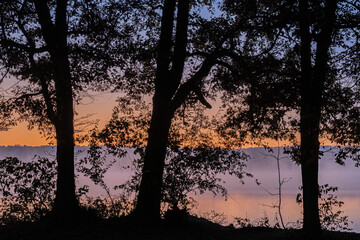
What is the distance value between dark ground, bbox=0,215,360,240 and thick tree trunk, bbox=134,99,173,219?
63cm

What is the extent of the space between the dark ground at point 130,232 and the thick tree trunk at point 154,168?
63cm

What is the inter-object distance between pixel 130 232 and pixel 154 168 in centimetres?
279

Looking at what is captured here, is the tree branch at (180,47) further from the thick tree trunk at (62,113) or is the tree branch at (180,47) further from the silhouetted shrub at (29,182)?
the silhouetted shrub at (29,182)

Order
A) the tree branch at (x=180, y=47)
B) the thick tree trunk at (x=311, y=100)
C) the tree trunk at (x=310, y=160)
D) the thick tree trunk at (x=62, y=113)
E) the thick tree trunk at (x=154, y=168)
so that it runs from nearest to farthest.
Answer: the tree trunk at (x=310, y=160)
the thick tree trunk at (x=311, y=100)
the thick tree trunk at (x=62, y=113)
the thick tree trunk at (x=154, y=168)
the tree branch at (x=180, y=47)

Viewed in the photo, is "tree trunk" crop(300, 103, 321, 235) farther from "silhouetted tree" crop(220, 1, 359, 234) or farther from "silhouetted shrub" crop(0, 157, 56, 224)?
"silhouetted shrub" crop(0, 157, 56, 224)

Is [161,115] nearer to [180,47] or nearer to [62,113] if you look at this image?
[180,47]

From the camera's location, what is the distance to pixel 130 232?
1228 cm

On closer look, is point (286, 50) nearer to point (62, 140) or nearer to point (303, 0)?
point (303, 0)

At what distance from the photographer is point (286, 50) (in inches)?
623

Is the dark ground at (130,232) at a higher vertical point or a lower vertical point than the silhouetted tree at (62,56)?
lower

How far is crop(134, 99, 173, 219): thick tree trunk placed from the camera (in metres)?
13.9

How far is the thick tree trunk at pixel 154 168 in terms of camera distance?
13906 millimetres

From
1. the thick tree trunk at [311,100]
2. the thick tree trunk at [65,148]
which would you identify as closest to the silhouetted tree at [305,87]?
the thick tree trunk at [311,100]

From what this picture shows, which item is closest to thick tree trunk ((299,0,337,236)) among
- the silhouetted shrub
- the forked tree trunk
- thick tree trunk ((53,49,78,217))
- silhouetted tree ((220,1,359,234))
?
silhouetted tree ((220,1,359,234))
